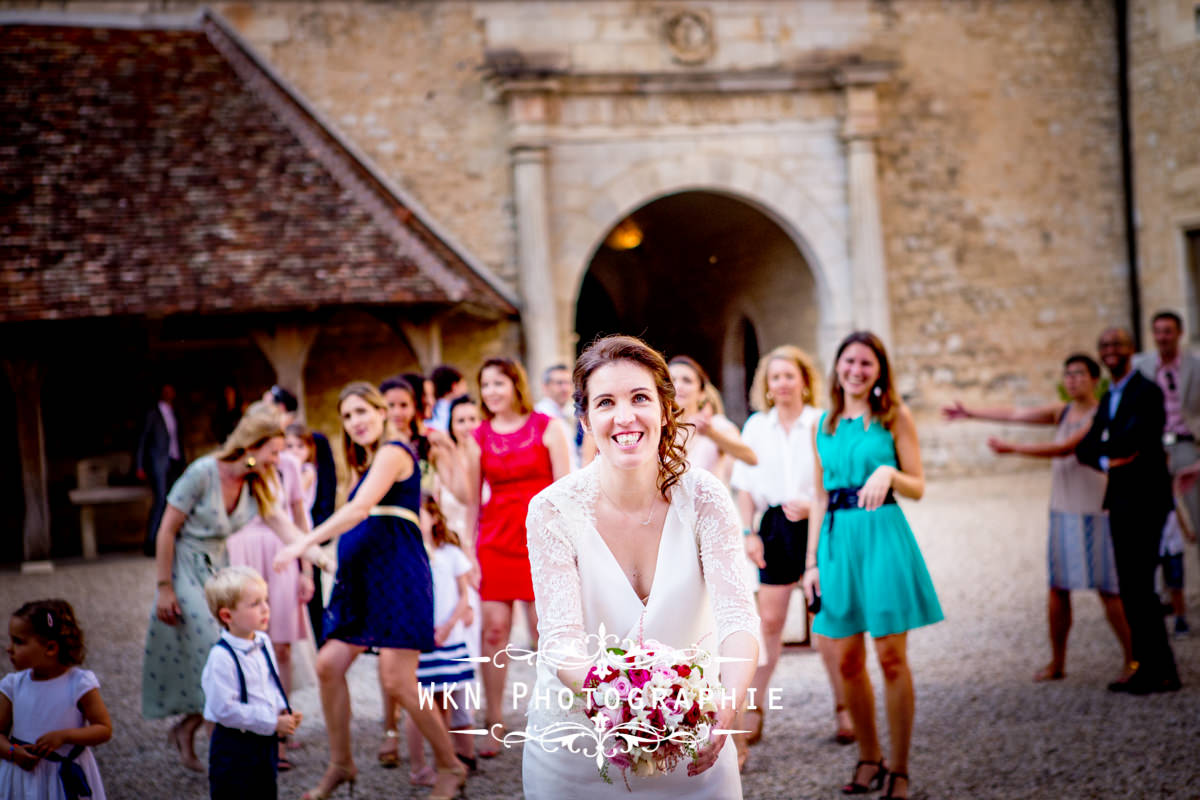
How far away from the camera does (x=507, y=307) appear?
13.5 m

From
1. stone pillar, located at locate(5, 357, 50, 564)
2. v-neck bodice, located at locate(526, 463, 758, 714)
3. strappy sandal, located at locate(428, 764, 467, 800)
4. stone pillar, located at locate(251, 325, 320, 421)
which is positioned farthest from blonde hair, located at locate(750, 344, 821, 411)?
stone pillar, located at locate(5, 357, 50, 564)

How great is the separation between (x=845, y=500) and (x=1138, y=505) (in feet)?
6.73

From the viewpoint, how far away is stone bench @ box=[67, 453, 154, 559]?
12.6 meters

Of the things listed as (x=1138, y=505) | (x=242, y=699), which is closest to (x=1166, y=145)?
(x=1138, y=505)

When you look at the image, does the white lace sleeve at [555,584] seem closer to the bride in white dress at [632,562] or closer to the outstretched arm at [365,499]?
the bride in white dress at [632,562]

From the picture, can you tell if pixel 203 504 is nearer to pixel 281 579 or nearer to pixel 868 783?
pixel 281 579

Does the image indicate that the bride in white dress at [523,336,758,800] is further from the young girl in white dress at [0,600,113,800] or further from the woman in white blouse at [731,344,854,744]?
the woman in white blouse at [731,344,854,744]

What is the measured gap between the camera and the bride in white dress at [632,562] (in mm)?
2412

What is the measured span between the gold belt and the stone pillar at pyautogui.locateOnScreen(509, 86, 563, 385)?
9.13 m

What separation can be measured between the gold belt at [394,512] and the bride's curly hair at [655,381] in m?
2.08

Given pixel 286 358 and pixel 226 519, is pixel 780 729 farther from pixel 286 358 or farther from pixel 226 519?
pixel 286 358

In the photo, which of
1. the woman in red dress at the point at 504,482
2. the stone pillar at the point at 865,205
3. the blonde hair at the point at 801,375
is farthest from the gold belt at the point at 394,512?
the stone pillar at the point at 865,205

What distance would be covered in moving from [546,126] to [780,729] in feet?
32.8

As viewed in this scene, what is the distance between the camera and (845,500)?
174 inches
